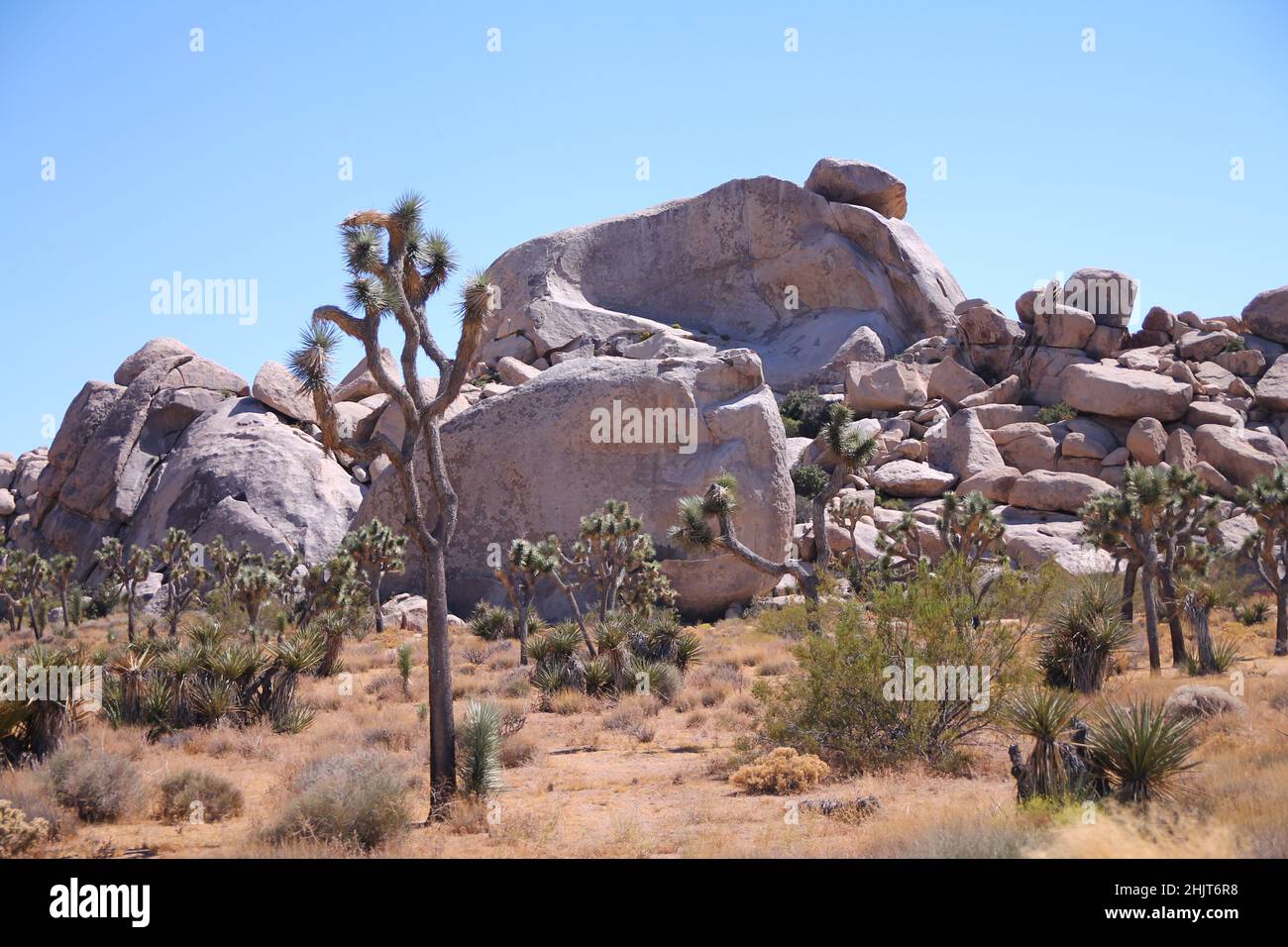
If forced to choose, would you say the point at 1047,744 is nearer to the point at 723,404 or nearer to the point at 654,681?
the point at 654,681

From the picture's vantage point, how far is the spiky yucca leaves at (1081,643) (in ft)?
60.1

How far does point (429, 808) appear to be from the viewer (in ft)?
37.4

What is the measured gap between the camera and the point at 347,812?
9812 mm

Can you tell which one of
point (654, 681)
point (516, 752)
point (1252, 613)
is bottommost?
point (1252, 613)

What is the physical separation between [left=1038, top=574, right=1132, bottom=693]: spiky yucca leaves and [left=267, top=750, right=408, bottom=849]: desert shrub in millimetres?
12631

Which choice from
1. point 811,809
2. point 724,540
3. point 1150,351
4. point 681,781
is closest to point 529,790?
point 681,781

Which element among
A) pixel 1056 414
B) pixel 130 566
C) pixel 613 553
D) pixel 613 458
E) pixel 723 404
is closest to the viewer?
pixel 613 553

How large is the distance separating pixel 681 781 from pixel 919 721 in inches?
131

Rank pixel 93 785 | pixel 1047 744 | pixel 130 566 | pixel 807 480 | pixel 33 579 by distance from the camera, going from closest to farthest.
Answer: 1. pixel 1047 744
2. pixel 93 785
3. pixel 130 566
4. pixel 33 579
5. pixel 807 480

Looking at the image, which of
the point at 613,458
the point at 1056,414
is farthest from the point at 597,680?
the point at 1056,414

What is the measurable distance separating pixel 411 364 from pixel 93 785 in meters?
6.10

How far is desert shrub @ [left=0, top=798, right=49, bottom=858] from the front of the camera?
9547mm

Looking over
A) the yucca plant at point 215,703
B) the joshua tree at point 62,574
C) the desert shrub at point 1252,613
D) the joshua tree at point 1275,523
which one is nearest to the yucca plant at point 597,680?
the yucca plant at point 215,703

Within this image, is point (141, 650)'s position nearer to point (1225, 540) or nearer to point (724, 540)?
point (724, 540)
